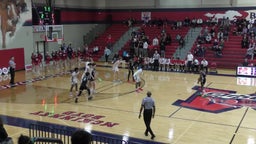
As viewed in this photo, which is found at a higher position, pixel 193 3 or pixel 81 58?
pixel 193 3

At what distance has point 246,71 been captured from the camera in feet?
85.5

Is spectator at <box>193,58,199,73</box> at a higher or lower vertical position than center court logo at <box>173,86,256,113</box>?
higher

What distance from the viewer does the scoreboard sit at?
84.5ft

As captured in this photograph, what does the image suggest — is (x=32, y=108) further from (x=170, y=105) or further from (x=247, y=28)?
(x=247, y=28)

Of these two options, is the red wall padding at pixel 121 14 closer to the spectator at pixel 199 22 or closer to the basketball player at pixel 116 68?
the spectator at pixel 199 22

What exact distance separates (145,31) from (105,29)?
5.89 m

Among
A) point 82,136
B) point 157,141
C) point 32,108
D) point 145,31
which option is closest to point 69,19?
point 145,31

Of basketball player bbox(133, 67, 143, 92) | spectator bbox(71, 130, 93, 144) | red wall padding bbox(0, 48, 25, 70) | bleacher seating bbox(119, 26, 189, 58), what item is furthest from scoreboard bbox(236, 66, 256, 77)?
spectator bbox(71, 130, 93, 144)

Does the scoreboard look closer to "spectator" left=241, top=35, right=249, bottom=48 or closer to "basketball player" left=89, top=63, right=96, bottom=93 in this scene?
"spectator" left=241, top=35, right=249, bottom=48

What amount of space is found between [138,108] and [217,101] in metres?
4.65

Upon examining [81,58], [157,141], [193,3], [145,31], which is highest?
[193,3]

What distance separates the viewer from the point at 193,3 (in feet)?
121

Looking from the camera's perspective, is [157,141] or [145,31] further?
[145,31]

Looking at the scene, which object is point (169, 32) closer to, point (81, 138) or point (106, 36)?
point (106, 36)
